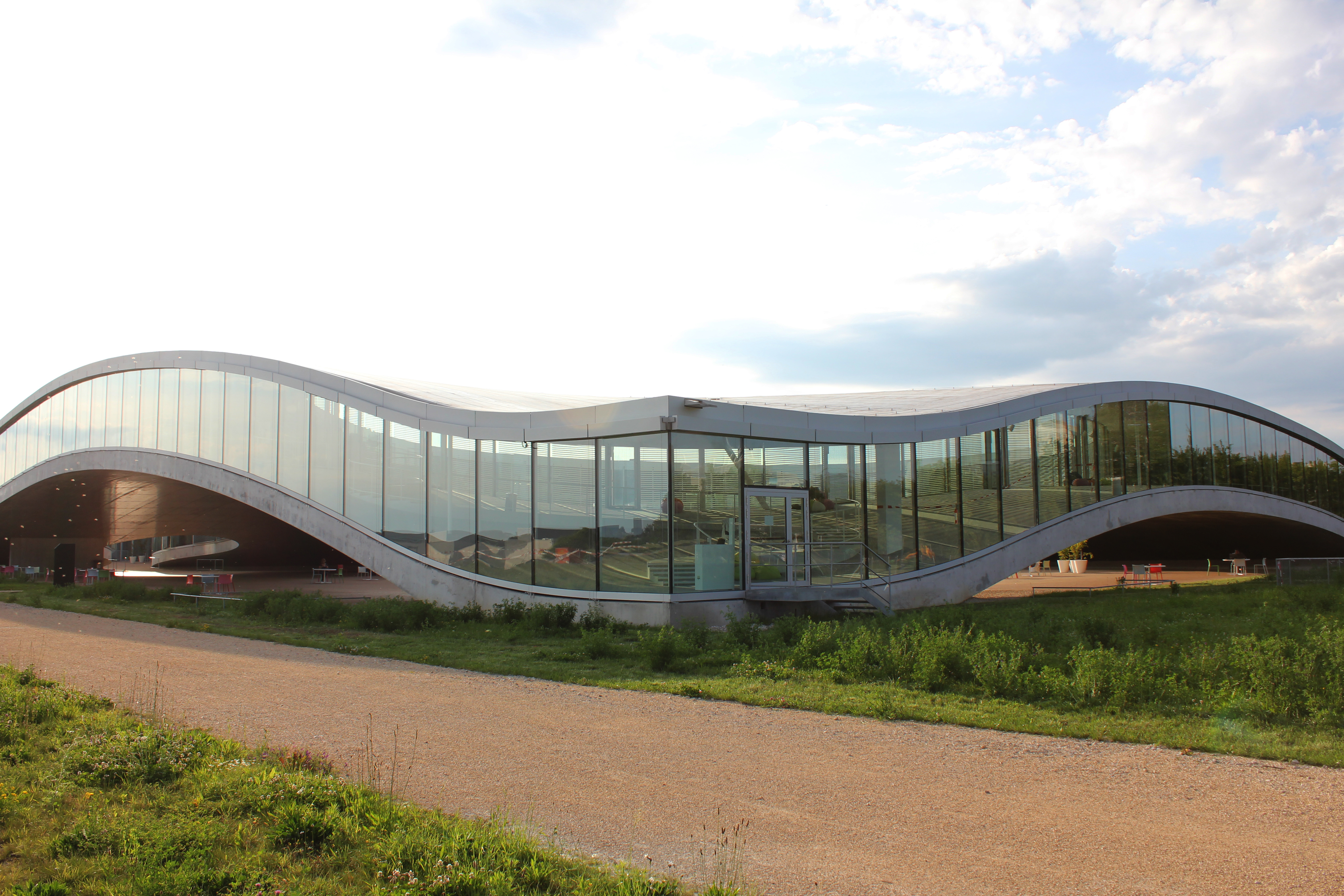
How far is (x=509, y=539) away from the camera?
20.4m

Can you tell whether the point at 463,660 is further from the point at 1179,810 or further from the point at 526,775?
the point at 1179,810

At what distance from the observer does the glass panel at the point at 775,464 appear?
19.2 metres

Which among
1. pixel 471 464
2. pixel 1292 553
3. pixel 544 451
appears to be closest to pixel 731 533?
pixel 544 451

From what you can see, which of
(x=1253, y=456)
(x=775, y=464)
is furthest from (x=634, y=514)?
(x=1253, y=456)

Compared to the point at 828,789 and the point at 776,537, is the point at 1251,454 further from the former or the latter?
the point at 828,789

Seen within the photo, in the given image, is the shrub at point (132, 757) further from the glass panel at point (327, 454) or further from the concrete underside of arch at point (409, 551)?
the glass panel at point (327, 454)

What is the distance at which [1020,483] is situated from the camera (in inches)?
1003

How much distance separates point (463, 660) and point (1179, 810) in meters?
9.63

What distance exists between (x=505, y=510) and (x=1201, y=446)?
26.5m

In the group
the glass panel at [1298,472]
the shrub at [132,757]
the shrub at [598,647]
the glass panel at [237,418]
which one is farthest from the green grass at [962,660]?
the glass panel at [1298,472]

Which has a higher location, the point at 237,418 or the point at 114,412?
the point at 114,412

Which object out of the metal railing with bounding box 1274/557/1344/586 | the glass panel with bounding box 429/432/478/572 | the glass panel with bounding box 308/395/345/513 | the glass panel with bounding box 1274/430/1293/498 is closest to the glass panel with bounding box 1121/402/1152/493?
the metal railing with bounding box 1274/557/1344/586

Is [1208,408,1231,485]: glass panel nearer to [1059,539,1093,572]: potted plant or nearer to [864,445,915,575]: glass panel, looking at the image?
[1059,539,1093,572]: potted plant

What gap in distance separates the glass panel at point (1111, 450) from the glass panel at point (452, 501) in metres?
19.6
